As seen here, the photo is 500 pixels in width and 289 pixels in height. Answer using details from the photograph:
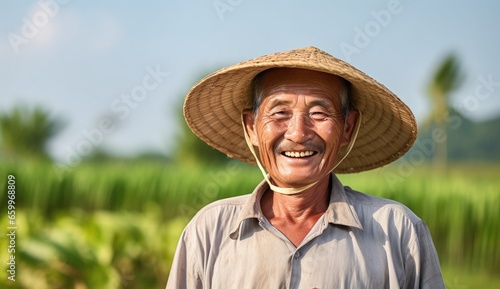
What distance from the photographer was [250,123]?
8.63 feet

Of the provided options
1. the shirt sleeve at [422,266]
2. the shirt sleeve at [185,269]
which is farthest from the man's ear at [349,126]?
the shirt sleeve at [185,269]

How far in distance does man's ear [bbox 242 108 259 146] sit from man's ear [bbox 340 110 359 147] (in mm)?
306

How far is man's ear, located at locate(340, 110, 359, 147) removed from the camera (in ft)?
8.38

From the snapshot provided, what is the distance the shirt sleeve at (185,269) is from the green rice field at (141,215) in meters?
3.10

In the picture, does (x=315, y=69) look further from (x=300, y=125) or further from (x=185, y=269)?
(x=185, y=269)

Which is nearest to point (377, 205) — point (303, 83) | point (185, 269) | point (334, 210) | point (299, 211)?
point (334, 210)

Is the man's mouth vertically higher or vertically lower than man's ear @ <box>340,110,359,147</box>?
lower

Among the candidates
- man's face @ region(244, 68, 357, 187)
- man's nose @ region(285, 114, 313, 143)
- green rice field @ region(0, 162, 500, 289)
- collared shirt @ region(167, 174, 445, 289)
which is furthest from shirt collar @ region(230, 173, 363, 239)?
green rice field @ region(0, 162, 500, 289)

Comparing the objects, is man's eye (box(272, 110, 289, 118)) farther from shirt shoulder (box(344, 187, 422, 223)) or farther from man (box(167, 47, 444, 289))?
shirt shoulder (box(344, 187, 422, 223))

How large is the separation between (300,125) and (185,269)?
2.05 feet

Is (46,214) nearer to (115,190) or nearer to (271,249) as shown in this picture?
(115,190)

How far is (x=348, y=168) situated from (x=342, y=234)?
0.59 metres

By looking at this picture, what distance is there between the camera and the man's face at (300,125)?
2365 mm

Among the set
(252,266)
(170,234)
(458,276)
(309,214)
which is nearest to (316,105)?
(309,214)
